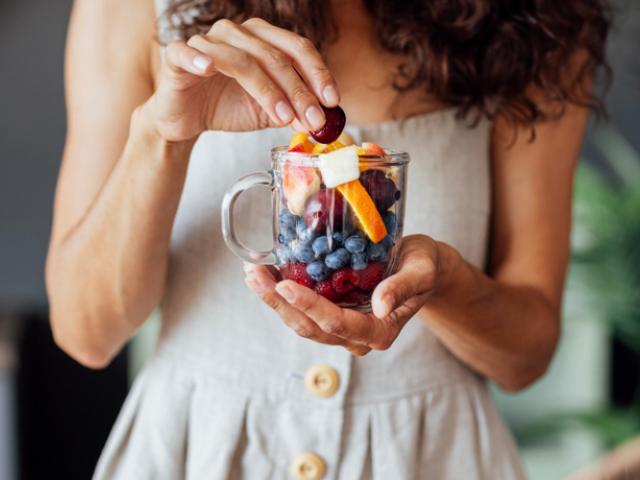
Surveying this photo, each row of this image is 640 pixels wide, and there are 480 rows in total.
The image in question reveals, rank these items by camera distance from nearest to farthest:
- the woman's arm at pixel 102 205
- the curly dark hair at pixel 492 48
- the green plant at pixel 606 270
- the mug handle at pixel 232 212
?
1. the mug handle at pixel 232 212
2. the woman's arm at pixel 102 205
3. the curly dark hair at pixel 492 48
4. the green plant at pixel 606 270

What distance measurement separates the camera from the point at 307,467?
105 cm

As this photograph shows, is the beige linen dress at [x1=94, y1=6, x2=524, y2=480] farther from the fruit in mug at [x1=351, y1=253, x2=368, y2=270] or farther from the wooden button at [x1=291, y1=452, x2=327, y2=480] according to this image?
the fruit in mug at [x1=351, y1=253, x2=368, y2=270]

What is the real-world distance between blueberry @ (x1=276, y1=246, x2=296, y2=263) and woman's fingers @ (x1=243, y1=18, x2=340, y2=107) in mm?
141

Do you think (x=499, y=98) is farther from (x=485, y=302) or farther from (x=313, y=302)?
(x=313, y=302)

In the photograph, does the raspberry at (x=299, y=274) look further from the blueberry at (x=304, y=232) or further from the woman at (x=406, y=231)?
the woman at (x=406, y=231)

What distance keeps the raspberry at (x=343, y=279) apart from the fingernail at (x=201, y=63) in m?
0.21

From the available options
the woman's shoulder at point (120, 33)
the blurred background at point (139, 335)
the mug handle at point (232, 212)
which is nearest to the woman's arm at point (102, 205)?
the woman's shoulder at point (120, 33)

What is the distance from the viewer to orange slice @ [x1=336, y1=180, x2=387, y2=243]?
2.55 feet

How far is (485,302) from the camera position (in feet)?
3.35

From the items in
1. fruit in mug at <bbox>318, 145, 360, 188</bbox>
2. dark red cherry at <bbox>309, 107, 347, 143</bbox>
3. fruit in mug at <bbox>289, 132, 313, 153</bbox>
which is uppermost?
dark red cherry at <bbox>309, 107, 347, 143</bbox>

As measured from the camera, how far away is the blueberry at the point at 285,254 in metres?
0.82

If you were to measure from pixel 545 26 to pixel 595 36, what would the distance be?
109 mm

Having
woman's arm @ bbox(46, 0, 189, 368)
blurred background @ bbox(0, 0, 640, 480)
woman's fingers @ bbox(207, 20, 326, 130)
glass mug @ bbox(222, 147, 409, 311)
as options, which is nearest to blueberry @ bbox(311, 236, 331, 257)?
glass mug @ bbox(222, 147, 409, 311)

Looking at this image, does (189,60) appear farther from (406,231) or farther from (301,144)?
(406,231)
